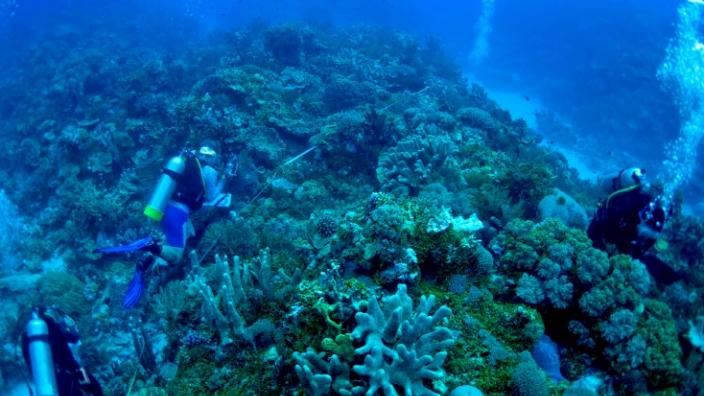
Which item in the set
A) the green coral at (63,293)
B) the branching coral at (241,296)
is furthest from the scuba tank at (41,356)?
the green coral at (63,293)

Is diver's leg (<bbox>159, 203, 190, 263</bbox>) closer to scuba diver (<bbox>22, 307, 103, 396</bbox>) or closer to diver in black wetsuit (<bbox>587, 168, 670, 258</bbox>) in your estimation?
scuba diver (<bbox>22, 307, 103, 396</bbox>)

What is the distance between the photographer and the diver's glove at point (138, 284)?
20.1 ft

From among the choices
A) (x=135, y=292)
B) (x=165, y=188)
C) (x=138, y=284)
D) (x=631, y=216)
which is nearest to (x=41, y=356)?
(x=135, y=292)

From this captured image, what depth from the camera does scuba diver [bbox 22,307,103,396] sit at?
A: 459cm

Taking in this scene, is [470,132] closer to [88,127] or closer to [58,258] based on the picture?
[58,258]

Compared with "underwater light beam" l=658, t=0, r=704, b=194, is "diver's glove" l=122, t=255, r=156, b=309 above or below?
below

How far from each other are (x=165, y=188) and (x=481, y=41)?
43.2 metres

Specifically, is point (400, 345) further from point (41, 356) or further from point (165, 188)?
point (165, 188)

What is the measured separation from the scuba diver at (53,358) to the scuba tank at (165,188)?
6.15ft

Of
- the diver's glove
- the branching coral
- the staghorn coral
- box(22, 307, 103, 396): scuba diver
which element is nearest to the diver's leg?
the diver's glove

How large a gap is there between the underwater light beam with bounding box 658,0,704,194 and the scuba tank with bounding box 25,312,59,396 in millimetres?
21669

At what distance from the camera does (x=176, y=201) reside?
261 inches

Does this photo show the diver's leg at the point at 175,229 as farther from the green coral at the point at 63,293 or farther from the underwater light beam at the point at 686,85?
the underwater light beam at the point at 686,85

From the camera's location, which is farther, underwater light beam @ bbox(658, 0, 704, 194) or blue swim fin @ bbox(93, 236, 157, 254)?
underwater light beam @ bbox(658, 0, 704, 194)
